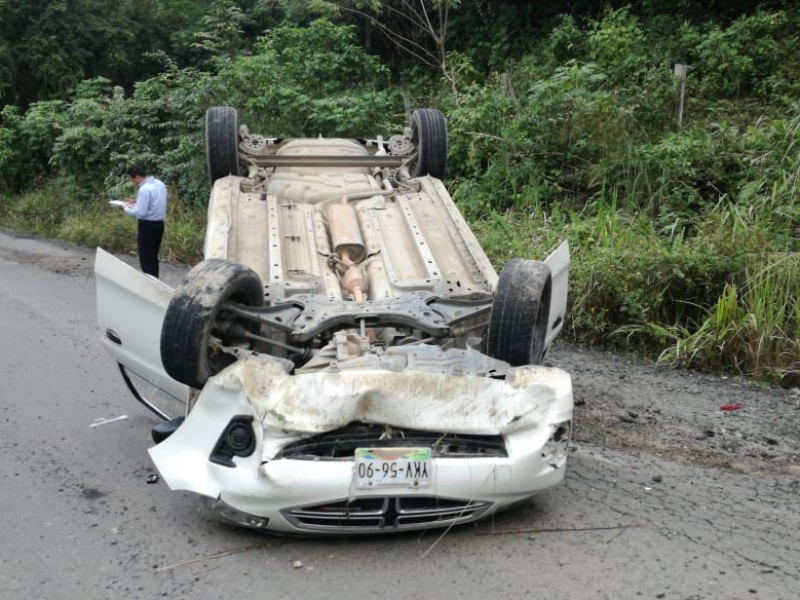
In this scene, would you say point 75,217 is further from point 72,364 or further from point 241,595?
point 241,595

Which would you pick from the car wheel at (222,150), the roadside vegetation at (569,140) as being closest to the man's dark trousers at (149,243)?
the roadside vegetation at (569,140)

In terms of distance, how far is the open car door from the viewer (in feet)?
15.9

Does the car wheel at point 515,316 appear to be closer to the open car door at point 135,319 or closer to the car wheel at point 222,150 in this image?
the open car door at point 135,319

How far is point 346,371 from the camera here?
4172 mm

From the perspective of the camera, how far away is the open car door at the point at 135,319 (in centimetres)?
484

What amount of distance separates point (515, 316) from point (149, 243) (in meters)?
5.43

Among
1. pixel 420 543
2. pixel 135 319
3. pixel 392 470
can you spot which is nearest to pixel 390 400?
pixel 392 470

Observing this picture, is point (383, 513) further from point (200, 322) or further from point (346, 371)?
point (200, 322)

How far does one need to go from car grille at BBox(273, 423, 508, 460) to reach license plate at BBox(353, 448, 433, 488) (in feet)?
0.29

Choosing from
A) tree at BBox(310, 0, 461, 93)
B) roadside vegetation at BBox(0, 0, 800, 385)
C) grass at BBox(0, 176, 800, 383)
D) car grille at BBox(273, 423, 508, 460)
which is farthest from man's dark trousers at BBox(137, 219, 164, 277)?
tree at BBox(310, 0, 461, 93)

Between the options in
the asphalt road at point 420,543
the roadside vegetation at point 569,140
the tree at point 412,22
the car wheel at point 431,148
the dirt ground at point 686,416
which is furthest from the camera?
the tree at point 412,22

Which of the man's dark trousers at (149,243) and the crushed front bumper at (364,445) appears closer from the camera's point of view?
the crushed front bumper at (364,445)

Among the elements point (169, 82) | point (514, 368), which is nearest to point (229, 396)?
point (514, 368)

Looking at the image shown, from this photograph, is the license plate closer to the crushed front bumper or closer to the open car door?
the crushed front bumper
